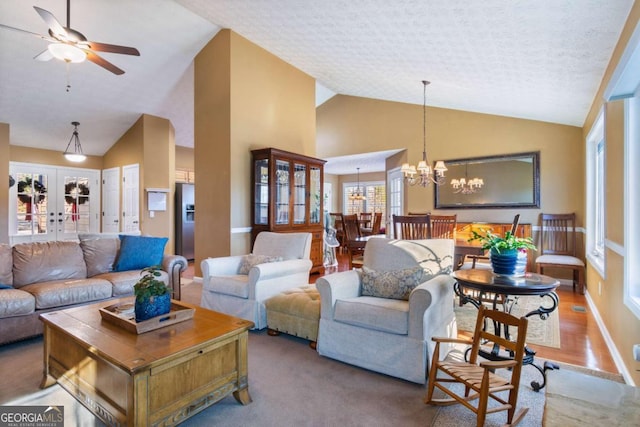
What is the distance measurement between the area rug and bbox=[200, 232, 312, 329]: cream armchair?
1.75 m

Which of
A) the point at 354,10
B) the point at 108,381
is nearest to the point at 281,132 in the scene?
the point at 354,10

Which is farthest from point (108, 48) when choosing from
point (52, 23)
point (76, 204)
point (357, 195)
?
point (357, 195)

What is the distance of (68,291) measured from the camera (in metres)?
3.09

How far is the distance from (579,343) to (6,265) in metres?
5.28

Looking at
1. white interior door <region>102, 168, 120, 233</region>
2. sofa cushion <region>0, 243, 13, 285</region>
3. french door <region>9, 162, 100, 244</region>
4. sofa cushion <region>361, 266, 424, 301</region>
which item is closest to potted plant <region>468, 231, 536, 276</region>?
sofa cushion <region>361, 266, 424, 301</region>

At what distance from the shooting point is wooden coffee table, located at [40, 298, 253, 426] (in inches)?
63.4

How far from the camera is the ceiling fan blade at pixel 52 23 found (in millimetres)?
2608

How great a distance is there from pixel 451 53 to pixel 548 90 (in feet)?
4.18

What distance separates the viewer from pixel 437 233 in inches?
196

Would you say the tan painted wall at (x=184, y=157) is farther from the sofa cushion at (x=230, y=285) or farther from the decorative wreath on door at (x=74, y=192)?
the sofa cushion at (x=230, y=285)

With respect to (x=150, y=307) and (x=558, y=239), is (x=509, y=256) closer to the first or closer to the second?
(x=150, y=307)

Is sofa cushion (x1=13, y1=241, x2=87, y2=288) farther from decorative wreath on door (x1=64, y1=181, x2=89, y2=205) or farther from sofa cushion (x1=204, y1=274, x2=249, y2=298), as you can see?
decorative wreath on door (x1=64, y1=181, x2=89, y2=205)

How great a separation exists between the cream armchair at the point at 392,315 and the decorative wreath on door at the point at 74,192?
7.28 metres

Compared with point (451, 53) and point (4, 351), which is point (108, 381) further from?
point (451, 53)
